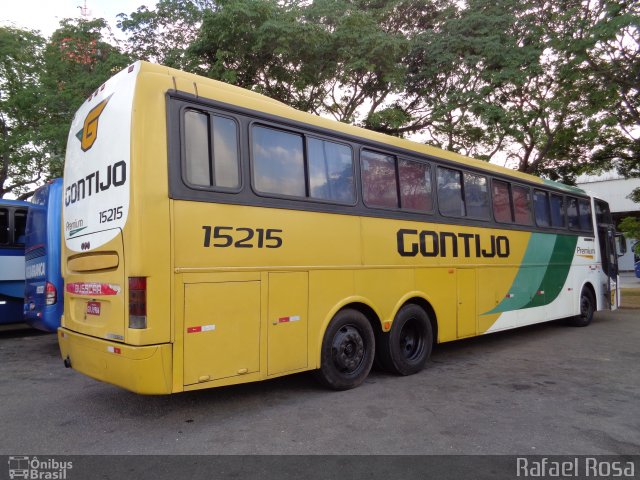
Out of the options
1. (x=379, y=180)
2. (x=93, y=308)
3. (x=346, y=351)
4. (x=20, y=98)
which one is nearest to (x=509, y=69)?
(x=379, y=180)

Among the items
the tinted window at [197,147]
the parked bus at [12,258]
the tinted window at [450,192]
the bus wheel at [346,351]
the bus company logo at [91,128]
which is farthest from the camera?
the parked bus at [12,258]

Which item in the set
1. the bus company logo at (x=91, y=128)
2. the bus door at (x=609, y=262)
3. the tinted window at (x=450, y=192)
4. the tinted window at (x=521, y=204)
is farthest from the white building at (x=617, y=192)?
the bus company logo at (x=91, y=128)

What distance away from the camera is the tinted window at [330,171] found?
17.9 feet

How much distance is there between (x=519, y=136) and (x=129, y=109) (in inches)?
442

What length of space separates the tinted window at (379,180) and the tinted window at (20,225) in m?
7.86

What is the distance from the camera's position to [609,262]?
1213cm

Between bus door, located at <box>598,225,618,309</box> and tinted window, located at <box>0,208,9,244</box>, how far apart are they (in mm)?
13623

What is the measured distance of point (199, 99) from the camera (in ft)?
14.7

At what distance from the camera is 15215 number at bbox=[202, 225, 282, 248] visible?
4.39 m

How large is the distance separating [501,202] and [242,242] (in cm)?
554

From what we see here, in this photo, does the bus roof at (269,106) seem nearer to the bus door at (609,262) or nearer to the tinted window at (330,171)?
the tinted window at (330,171)

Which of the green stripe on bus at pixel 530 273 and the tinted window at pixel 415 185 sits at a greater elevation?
the tinted window at pixel 415 185
